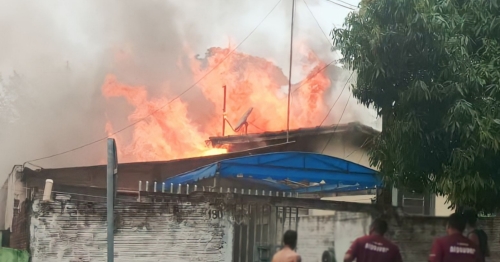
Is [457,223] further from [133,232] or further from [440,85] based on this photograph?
[133,232]

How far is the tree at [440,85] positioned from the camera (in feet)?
26.2

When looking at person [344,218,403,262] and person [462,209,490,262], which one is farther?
person [462,209,490,262]

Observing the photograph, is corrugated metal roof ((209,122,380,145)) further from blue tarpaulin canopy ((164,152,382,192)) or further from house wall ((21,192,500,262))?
house wall ((21,192,500,262))

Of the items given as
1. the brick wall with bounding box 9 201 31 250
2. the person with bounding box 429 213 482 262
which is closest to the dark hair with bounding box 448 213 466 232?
the person with bounding box 429 213 482 262

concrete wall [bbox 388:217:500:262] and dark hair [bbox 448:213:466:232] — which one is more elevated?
dark hair [bbox 448:213:466:232]

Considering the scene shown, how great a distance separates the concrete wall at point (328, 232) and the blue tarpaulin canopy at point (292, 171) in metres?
1.75

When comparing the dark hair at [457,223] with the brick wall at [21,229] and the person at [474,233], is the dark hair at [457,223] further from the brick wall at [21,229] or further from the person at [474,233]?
the brick wall at [21,229]

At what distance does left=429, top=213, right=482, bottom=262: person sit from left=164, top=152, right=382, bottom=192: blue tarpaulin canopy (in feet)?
14.6

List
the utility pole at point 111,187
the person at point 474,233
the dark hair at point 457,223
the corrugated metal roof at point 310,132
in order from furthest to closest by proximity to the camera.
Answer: the corrugated metal roof at point 310,132, the person at point 474,233, the dark hair at point 457,223, the utility pole at point 111,187

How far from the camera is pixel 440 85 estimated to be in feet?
27.1

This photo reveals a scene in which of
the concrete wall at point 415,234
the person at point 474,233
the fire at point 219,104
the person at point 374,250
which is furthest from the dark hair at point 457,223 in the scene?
the fire at point 219,104

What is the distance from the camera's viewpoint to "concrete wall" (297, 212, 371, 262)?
30.3ft

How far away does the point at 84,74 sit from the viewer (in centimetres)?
2089

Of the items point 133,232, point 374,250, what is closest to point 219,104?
point 133,232
